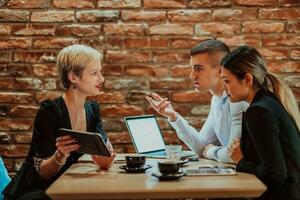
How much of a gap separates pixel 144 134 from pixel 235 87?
67 cm

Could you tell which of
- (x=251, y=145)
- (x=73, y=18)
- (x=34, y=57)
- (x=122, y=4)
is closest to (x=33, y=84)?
(x=34, y=57)

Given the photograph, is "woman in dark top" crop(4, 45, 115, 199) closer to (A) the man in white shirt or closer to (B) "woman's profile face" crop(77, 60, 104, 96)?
(B) "woman's profile face" crop(77, 60, 104, 96)

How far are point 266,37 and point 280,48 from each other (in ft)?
0.37

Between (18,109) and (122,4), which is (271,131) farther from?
(18,109)

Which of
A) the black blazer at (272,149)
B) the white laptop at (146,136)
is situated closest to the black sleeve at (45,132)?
the white laptop at (146,136)

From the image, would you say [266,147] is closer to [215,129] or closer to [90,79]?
[215,129]

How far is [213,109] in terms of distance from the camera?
2.87 metres

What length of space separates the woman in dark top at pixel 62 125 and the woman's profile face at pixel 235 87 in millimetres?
597

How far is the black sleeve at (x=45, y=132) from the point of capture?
8.26 feet

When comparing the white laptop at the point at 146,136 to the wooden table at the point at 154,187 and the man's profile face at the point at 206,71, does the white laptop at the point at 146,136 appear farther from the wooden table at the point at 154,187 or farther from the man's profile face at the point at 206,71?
the wooden table at the point at 154,187

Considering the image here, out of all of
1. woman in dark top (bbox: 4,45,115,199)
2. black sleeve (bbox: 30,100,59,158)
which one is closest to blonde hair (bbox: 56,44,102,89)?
woman in dark top (bbox: 4,45,115,199)

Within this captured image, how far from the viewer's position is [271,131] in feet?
6.53

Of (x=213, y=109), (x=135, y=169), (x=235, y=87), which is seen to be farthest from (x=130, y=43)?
(x=135, y=169)

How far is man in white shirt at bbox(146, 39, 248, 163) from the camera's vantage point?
275 cm
